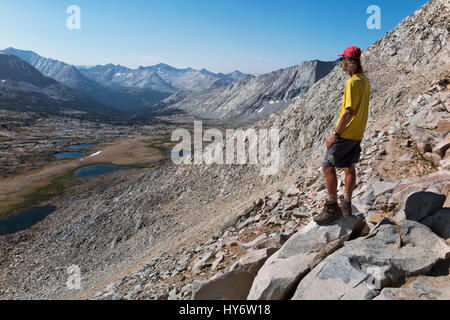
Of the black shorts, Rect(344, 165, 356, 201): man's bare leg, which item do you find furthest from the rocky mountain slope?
the black shorts

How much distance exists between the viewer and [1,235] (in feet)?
158

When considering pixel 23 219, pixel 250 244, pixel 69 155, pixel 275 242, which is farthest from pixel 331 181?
pixel 69 155

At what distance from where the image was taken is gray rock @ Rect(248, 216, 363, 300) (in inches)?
253

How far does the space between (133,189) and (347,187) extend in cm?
3697

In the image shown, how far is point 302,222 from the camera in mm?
11281

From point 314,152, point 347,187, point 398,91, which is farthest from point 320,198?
point 398,91

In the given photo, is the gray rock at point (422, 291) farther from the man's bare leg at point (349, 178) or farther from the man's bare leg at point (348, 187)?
the man's bare leg at point (349, 178)

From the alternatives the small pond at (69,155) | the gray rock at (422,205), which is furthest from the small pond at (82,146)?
the gray rock at (422,205)

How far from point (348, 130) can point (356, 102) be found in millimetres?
717

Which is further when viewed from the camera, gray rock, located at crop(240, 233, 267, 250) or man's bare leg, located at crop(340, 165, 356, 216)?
gray rock, located at crop(240, 233, 267, 250)

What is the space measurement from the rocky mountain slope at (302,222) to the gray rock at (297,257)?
0.03 m

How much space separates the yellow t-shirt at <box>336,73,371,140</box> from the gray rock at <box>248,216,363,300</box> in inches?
94.1

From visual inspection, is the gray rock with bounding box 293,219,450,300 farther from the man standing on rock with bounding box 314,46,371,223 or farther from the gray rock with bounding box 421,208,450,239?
the man standing on rock with bounding box 314,46,371,223

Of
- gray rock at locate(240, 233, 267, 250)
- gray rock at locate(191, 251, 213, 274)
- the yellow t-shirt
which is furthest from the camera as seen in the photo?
gray rock at locate(191, 251, 213, 274)
